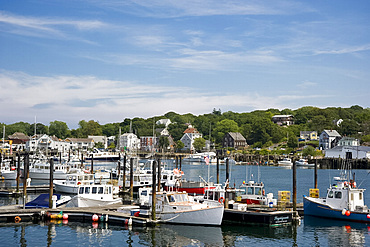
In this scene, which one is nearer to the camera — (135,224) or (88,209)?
(135,224)

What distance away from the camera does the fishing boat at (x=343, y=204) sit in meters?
37.2

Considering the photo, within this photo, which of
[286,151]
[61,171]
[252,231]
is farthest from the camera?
[286,151]

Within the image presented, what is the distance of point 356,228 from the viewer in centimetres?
3578

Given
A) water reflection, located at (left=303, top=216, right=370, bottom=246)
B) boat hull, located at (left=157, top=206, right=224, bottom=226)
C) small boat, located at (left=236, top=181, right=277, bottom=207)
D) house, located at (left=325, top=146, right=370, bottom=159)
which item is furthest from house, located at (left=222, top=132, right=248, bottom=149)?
boat hull, located at (left=157, top=206, right=224, bottom=226)

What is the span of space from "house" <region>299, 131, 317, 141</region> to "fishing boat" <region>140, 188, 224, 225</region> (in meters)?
159

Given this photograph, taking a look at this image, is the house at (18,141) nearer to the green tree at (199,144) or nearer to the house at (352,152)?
the green tree at (199,144)

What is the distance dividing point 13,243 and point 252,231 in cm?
1739

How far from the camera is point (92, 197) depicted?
42.0m

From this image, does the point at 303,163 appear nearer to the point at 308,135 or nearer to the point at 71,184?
the point at 308,135

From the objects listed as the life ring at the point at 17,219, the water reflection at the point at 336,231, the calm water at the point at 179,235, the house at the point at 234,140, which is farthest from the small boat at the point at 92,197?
the house at the point at 234,140

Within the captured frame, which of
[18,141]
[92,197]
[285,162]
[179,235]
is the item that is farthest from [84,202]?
[18,141]

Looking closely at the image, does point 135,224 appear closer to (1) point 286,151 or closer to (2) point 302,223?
(2) point 302,223

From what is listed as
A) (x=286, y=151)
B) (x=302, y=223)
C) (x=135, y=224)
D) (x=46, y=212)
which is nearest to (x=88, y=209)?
(x=46, y=212)

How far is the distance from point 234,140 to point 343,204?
506 feet
